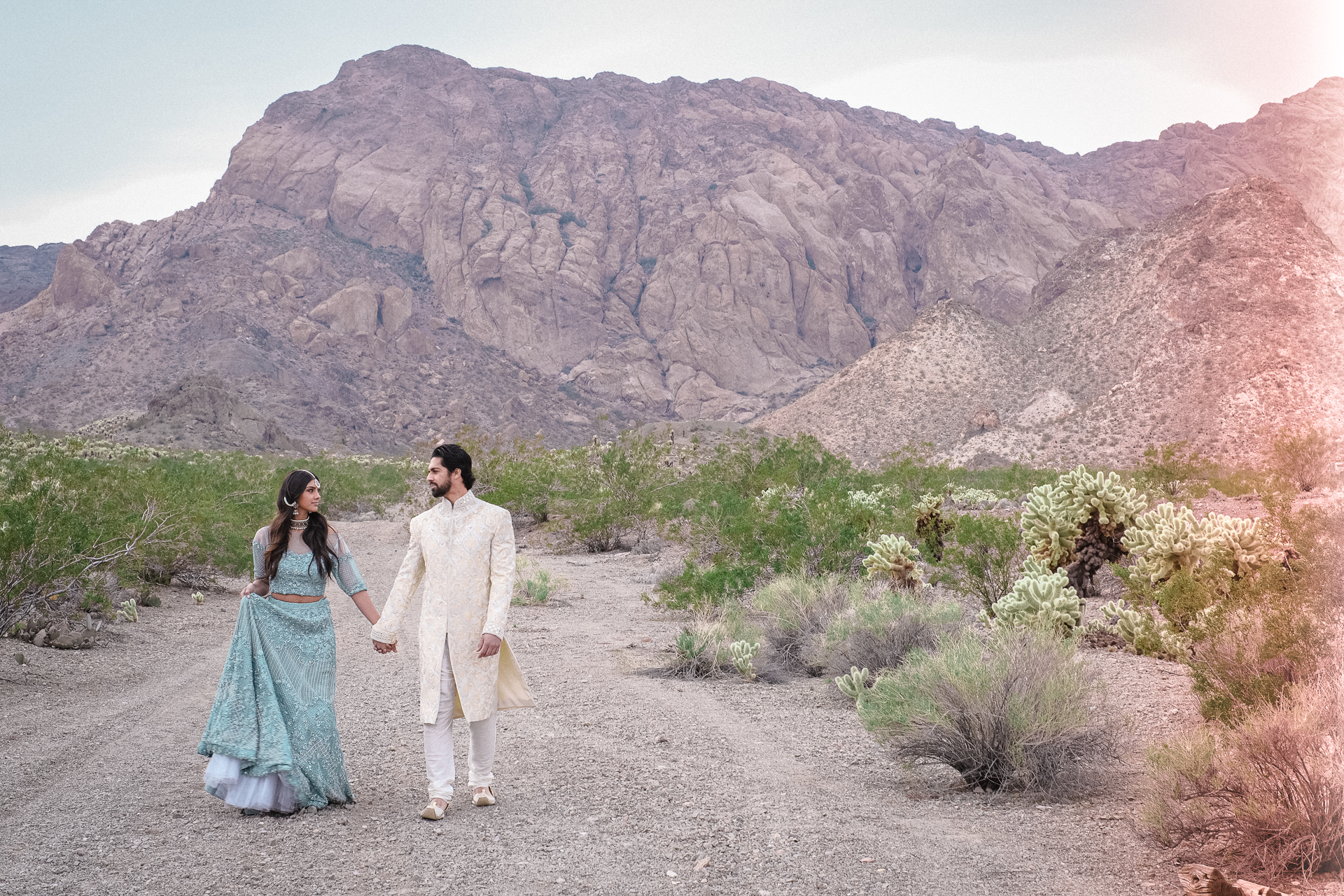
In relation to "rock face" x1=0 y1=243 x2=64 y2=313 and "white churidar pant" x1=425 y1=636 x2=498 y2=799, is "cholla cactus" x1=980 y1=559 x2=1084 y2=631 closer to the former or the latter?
"white churidar pant" x1=425 y1=636 x2=498 y2=799

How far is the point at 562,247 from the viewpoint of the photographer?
122m

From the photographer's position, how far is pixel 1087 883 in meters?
4.21

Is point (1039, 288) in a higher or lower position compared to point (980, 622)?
higher

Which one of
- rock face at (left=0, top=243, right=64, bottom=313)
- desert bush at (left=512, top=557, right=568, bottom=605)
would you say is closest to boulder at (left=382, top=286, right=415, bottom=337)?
rock face at (left=0, top=243, right=64, bottom=313)

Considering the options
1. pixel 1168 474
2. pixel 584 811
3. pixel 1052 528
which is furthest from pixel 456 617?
pixel 1168 474

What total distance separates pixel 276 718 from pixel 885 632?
516 centimetres

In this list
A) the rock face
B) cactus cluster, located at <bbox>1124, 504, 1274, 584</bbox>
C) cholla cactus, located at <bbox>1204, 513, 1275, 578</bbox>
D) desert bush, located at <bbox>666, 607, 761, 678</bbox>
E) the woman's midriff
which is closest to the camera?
the woman's midriff

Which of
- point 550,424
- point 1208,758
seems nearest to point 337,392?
point 550,424

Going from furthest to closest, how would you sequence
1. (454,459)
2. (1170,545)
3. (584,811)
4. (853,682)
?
(1170,545) → (853,682) → (584,811) → (454,459)

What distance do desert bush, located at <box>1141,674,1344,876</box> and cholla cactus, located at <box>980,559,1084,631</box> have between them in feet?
12.1

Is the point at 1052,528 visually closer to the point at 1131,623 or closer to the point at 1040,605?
the point at 1131,623

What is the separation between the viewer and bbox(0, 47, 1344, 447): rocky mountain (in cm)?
8862

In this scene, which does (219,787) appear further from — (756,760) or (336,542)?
(756,760)

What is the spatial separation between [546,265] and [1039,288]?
63.4m
